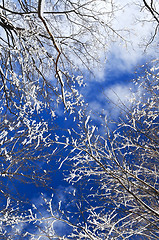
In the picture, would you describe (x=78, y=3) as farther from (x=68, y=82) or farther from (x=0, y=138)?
(x=0, y=138)

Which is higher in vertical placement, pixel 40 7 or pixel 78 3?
pixel 78 3

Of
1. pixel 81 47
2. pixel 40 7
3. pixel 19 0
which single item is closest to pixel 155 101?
pixel 81 47

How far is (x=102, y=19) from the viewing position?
14.8 ft

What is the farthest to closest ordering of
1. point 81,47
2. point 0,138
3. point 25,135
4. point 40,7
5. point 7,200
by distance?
point 81,47
point 7,200
point 25,135
point 0,138
point 40,7

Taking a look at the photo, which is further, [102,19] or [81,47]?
[81,47]

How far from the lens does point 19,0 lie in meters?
3.99

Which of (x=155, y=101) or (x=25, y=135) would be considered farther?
(x=25, y=135)

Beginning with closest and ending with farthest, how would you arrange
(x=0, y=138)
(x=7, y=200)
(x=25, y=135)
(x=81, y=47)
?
(x=0, y=138) < (x=25, y=135) < (x=7, y=200) < (x=81, y=47)

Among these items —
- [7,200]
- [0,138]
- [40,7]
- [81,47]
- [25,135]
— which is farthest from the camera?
[81,47]

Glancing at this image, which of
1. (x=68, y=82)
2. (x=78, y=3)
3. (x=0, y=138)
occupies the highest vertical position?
(x=78, y=3)

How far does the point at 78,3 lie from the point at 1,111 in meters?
3.16

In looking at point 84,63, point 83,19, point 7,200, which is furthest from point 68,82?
point 7,200

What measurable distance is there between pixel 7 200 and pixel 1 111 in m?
2.22

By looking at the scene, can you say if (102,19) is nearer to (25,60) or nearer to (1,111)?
(25,60)
